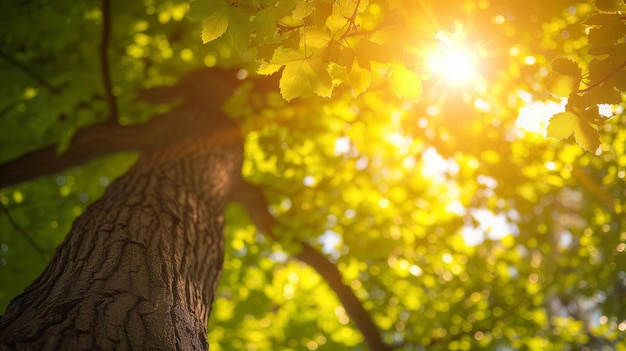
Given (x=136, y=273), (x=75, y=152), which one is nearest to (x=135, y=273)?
(x=136, y=273)

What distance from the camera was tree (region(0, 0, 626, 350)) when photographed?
170 centimetres

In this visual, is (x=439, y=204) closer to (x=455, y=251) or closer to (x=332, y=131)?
(x=455, y=251)

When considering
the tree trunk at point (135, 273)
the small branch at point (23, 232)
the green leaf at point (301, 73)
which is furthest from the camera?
the small branch at point (23, 232)

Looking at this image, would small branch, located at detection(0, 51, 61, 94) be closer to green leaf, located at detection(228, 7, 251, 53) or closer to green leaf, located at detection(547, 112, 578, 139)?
green leaf, located at detection(228, 7, 251, 53)

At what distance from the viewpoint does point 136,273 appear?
1.95 metres

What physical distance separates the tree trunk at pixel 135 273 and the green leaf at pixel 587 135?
1.71 m

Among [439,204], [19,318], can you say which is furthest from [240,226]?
Result: [19,318]

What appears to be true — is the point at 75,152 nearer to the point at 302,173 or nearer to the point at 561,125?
the point at 302,173

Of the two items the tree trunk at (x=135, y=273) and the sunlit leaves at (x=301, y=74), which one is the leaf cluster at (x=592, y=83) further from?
the tree trunk at (x=135, y=273)

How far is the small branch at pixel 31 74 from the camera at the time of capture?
14.0ft

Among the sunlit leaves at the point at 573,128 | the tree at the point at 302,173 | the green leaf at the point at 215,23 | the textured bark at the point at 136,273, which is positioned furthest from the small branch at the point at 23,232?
the sunlit leaves at the point at 573,128

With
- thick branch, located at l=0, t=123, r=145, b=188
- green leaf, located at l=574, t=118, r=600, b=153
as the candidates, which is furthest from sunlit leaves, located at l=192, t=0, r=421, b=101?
thick branch, located at l=0, t=123, r=145, b=188

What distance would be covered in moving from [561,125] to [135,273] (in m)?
1.85

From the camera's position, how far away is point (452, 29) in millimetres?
1768
